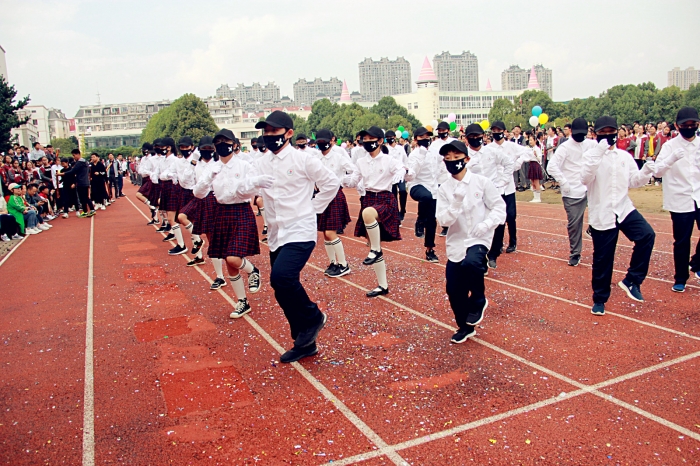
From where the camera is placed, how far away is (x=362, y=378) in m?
4.92

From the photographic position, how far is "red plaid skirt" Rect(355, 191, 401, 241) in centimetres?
814

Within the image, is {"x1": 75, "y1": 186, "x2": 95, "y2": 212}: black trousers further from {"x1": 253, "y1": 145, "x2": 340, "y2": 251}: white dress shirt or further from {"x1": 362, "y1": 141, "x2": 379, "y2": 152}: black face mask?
{"x1": 253, "y1": 145, "x2": 340, "y2": 251}: white dress shirt

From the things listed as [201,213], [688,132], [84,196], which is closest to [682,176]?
[688,132]

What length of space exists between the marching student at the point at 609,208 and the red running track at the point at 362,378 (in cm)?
44

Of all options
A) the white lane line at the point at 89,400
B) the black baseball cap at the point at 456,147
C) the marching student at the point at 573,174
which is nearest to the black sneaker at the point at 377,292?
the black baseball cap at the point at 456,147

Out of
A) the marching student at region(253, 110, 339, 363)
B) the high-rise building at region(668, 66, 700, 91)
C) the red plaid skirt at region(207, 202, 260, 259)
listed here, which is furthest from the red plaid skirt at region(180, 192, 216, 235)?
the high-rise building at region(668, 66, 700, 91)

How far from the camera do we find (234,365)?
5.36 meters

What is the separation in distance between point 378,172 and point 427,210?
1612mm

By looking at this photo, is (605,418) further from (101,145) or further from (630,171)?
(101,145)

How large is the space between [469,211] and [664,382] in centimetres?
217

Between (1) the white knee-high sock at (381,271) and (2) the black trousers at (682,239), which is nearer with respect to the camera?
(2) the black trousers at (682,239)

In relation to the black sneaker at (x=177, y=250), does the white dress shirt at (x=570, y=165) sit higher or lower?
higher

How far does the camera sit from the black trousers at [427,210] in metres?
9.48

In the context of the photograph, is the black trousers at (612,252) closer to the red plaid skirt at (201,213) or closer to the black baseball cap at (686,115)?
the black baseball cap at (686,115)
